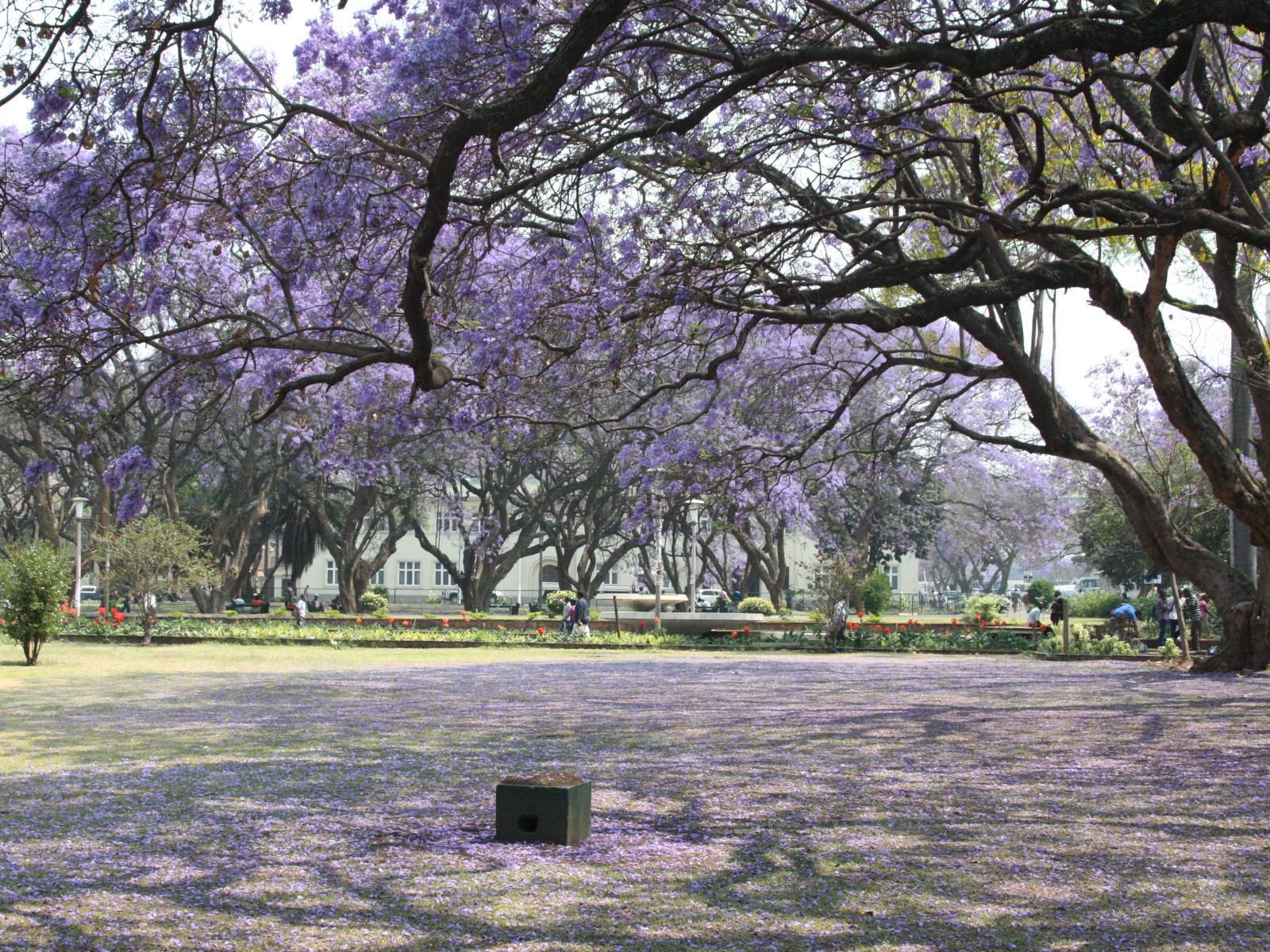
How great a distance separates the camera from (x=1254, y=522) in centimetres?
1267

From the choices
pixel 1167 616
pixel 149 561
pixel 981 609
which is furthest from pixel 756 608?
pixel 149 561

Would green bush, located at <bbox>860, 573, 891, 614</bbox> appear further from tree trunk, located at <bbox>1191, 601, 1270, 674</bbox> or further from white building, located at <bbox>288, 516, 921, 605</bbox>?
white building, located at <bbox>288, 516, 921, 605</bbox>

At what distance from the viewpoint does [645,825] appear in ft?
20.1

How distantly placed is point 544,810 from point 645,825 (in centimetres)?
67

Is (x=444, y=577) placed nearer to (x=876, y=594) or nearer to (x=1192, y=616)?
(x=876, y=594)

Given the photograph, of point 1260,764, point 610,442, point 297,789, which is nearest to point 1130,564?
point 610,442

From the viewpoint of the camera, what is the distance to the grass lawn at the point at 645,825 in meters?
4.31

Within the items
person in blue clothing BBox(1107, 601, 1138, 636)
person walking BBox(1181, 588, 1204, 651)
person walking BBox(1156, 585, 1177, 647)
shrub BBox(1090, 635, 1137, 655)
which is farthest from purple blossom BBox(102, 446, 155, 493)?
person in blue clothing BBox(1107, 601, 1138, 636)

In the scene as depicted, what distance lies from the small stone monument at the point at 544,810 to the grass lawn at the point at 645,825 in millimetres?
91

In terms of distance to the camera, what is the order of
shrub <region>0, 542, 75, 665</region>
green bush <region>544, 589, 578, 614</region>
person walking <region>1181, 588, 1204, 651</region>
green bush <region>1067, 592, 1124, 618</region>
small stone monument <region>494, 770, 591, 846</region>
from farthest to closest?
green bush <region>1067, 592, 1124, 618</region>
green bush <region>544, 589, 578, 614</region>
person walking <region>1181, 588, 1204, 651</region>
shrub <region>0, 542, 75, 665</region>
small stone monument <region>494, 770, 591, 846</region>

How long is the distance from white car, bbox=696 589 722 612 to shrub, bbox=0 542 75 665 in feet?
107

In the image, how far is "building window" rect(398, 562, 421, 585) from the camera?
70.8m

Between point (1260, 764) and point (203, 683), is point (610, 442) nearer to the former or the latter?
point (203, 683)

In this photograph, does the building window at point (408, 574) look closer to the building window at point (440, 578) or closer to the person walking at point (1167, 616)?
the building window at point (440, 578)
